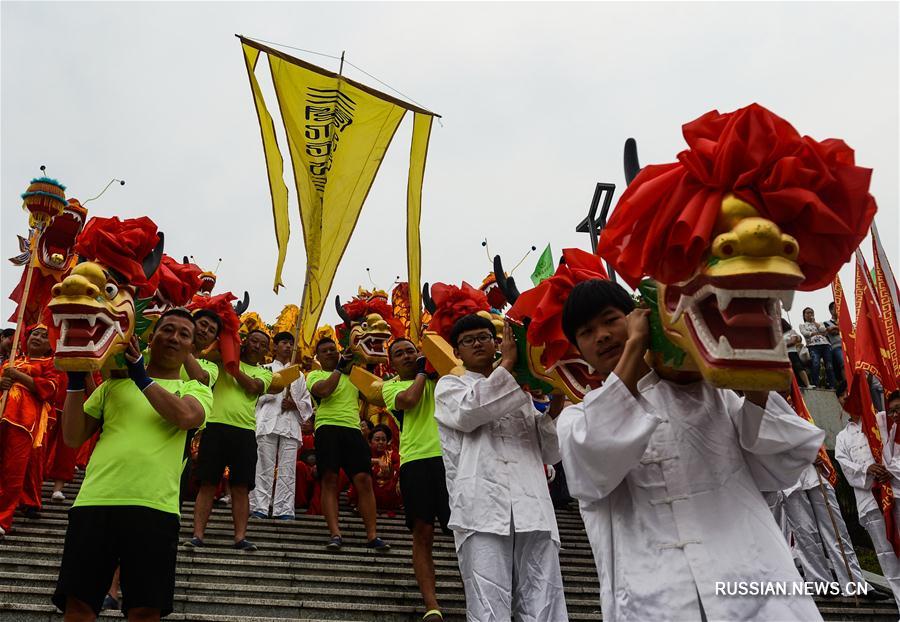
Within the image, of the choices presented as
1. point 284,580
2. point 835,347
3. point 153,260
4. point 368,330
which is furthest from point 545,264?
point 835,347

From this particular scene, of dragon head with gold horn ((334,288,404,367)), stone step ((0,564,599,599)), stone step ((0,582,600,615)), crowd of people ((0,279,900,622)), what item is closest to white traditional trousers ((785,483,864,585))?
crowd of people ((0,279,900,622))

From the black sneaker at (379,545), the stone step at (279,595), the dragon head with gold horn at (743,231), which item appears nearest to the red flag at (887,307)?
the stone step at (279,595)

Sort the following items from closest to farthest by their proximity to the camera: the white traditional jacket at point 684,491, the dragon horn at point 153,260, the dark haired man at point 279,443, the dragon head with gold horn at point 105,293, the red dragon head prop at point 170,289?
the white traditional jacket at point 684,491, the dragon head with gold horn at point 105,293, the dragon horn at point 153,260, the red dragon head prop at point 170,289, the dark haired man at point 279,443

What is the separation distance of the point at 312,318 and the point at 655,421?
4.40 metres

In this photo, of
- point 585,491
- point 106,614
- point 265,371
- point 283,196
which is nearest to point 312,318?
point 265,371

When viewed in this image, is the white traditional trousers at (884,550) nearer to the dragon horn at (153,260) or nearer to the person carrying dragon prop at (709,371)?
the person carrying dragon prop at (709,371)

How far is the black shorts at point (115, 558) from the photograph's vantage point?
10.1ft

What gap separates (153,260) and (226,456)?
2.53 metres

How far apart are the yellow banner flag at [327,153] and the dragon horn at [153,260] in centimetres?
237

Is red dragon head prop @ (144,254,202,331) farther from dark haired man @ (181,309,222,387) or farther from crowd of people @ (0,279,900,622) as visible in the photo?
dark haired man @ (181,309,222,387)

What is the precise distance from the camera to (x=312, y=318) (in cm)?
608

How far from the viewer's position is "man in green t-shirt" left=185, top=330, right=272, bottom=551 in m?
5.53

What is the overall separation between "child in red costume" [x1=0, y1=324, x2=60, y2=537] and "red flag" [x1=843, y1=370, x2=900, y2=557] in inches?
294

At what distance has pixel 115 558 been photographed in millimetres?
3152
